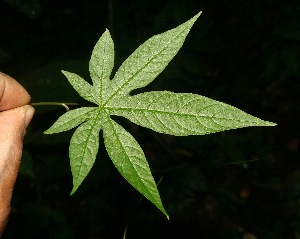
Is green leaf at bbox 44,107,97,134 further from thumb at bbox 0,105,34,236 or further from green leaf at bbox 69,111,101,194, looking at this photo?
thumb at bbox 0,105,34,236

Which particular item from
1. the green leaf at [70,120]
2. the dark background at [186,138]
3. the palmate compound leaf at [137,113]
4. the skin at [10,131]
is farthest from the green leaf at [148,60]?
the dark background at [186,138]

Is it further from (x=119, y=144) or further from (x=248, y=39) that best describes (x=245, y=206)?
(x=119, y=144)

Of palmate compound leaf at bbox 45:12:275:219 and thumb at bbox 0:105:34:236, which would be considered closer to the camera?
palmate compound leaf at bbox 45:12:275:219

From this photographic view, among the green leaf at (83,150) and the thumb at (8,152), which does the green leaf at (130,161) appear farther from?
the thumb at (8,152)

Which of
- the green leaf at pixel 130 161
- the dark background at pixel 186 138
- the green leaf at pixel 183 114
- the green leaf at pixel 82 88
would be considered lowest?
the dark background at pixel 186 138

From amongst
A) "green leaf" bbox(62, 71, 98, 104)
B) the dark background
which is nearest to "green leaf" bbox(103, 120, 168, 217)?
"green leaf" bbox(62, 71, 98, 104)

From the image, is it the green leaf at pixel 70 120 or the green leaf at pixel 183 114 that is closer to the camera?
the green leaf at pixel 183 114

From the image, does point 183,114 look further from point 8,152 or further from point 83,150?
point 8,152

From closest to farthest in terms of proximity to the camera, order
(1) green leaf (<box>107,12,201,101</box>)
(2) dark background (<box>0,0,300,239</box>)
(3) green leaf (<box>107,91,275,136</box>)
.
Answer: (3) green leaf (<box>107,91,275,136</box>) < (1) green leaf (<box>107,12,201,101</box>) < (2) dark background (<box>0,0,300,239</box>)
